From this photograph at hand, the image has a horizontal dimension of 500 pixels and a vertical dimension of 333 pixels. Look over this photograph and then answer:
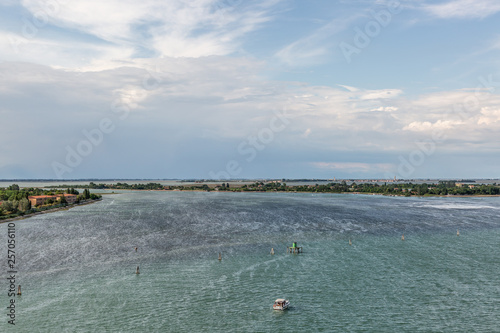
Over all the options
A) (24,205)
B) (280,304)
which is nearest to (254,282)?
(280,304)

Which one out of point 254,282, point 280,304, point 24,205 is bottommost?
point 254,282

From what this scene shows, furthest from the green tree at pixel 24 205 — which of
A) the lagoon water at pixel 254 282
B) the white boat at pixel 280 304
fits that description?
the white boat at pixel 280 304

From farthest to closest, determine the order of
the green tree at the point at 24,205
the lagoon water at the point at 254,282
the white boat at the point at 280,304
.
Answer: the green tree at the point at 24,205 → the white boat at the point at 280,304 → the lagoon water at the point at 254,282

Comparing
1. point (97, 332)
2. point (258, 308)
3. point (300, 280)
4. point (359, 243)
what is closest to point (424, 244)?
point (359, 243)

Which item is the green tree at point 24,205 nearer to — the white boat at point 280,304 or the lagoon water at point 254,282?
the lagoon water at point 254,282

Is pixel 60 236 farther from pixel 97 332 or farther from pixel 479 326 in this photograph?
pixel 479 326

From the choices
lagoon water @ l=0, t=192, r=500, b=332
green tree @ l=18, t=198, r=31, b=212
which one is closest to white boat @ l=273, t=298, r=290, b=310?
lagoon water @ l=0, t=192, r=500, b=332

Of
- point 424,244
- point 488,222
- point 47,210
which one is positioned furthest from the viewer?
point 47,210

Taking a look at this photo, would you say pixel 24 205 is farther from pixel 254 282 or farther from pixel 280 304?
pixel 280 304
